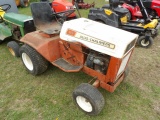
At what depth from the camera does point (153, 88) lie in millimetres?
2760

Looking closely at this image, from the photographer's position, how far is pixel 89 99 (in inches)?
81.9

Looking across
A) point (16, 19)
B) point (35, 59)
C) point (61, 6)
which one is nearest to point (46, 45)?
point (35, 59)

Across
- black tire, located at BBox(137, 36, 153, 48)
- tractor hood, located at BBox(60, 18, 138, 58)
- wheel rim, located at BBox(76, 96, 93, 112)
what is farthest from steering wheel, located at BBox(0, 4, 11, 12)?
black tire, located at BBox(137, 36, 153, 48)

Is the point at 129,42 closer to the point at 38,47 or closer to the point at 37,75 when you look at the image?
the point at 38,47

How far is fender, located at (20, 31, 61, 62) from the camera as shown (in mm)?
2576

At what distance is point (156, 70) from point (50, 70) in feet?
6.74

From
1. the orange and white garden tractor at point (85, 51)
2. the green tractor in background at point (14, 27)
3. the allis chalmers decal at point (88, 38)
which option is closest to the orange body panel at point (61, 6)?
the green tractor in background at point (14, 27)

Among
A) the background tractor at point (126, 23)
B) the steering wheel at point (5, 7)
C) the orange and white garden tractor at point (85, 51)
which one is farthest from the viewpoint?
the steering wheel at point (5, 7)

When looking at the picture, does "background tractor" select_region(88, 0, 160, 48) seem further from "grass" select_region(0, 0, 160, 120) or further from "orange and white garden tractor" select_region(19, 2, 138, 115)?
"orange and white garden tractor" select_region(19, 2, 138, 115)

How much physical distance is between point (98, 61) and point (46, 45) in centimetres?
89

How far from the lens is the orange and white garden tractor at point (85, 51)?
2.04 metres

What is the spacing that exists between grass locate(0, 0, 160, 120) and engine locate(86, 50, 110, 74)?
0.54m

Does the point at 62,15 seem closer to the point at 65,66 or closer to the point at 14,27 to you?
the point at 65,66

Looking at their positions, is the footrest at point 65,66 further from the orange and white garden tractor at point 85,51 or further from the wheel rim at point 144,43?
the wheel rim at point 144,43
